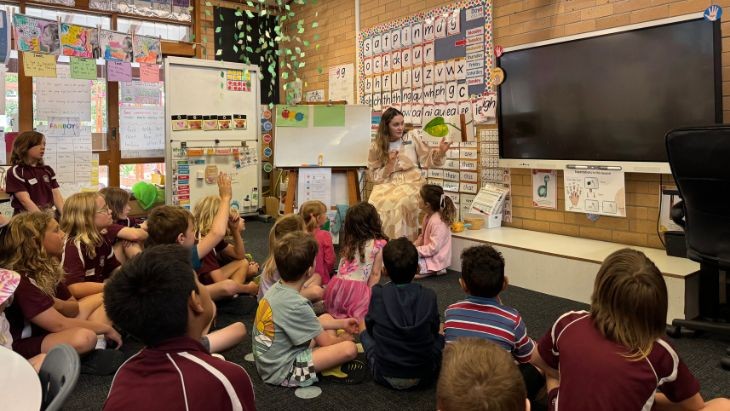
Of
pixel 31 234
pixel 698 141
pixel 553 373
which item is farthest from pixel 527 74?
pixel 31 234

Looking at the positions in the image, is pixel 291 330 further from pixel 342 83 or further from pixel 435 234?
pixel 342 83

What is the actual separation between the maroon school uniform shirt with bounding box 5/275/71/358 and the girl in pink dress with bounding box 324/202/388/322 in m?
1.25

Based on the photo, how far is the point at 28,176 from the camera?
3994 mm

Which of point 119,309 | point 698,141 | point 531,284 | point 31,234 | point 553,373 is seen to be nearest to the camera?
point 119,309

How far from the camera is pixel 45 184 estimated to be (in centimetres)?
411

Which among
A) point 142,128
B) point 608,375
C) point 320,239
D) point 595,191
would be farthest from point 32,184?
point 608,375

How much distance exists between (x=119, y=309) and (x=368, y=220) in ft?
5.88

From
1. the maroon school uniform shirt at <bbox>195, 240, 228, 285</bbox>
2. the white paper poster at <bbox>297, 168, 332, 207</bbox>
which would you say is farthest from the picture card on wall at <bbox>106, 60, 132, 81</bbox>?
the maroon school uniform shirt at <bbox>195, 240, 228, 285</bbox>

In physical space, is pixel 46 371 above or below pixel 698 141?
below

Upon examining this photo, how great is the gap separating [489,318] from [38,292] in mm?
1563

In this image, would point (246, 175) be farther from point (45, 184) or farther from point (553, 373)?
point (553, 373)

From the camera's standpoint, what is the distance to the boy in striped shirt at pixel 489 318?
1.91 meters

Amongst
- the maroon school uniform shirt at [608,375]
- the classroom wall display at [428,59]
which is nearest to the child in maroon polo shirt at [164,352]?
the maroon school uniform shirt at [608,375]

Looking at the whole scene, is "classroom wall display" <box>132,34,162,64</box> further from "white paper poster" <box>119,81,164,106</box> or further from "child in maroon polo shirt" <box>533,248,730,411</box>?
"child in maroon polo shirt" <box>533,248,730,411</box>
